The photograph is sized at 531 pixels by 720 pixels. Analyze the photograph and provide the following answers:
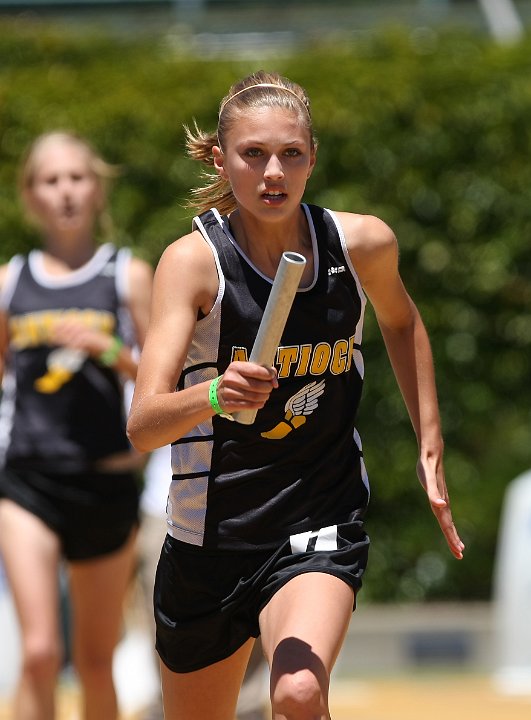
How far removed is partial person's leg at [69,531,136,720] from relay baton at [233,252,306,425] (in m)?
2.47

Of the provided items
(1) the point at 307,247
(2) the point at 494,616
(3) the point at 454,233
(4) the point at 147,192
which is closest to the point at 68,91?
(4) the point at 147,192

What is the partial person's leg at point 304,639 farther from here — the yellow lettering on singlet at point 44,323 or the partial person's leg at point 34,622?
the yellow lettering on singlet at point 44,323

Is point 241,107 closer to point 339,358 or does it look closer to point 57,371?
point 339,358

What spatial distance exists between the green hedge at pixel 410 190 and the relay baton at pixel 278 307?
5.84m

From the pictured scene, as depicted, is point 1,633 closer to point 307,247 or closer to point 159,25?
point 307,247

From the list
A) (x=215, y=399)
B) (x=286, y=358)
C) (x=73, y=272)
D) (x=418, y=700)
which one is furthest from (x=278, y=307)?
(x=418, y=700)

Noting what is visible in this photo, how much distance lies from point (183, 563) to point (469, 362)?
5.55 meters

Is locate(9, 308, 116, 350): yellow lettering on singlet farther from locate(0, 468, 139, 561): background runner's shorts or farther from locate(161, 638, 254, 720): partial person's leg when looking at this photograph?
locate(161, 638, 254, 720): partial person's leg

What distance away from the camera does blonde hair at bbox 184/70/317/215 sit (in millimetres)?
3516

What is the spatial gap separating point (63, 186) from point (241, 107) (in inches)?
85.4

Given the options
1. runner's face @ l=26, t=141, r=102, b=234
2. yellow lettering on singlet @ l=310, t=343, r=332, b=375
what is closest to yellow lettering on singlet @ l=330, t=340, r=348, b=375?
yellow lettering on singlet @ l=310, t=343, r=332, b=375

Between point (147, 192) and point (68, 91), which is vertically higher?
point (68, 91)

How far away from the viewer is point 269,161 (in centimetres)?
342

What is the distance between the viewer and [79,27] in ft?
31.6
